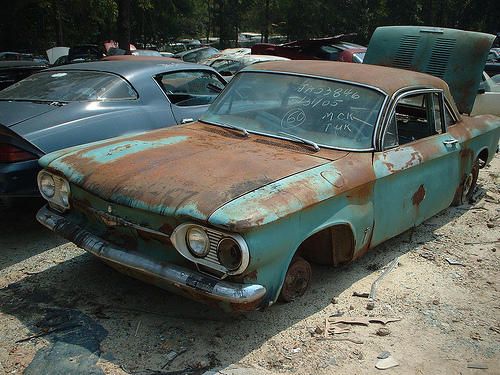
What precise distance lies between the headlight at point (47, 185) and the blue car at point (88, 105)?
630 mm

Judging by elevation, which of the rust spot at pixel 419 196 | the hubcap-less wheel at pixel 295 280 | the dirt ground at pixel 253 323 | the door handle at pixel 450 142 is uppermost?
the door handle at pixel 450 142

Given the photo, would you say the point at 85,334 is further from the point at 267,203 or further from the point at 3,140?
the point at 3,140

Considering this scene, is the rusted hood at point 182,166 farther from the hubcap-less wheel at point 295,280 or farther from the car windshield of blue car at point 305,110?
the hubcap-less wheel at point 295,280

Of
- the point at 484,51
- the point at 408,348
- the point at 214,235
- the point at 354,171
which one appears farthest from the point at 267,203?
the point at 484,51

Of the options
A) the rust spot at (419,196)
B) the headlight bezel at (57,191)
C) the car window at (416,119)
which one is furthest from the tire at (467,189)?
the headlight bezel at (57,191)

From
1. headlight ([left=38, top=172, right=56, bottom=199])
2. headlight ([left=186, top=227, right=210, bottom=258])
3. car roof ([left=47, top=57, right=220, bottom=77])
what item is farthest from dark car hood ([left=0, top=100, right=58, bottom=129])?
headlight ([left=186, top=227, right=210, bottom=258])

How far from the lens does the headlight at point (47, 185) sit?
3512 mm

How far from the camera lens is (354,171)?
337 centimetres

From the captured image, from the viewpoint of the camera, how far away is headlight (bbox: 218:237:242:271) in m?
2.65

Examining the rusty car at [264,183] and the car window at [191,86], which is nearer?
the rusty car at [264,183]

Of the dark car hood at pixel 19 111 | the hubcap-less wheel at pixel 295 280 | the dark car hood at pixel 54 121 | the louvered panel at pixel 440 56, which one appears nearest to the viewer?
the hubcap-less wheel at pixel 295 280

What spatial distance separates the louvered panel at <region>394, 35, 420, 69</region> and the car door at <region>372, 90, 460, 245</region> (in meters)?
1.09

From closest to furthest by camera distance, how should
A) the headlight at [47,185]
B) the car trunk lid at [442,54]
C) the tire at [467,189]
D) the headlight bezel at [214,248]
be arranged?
the headlight bezel at [214,248], the headlight at [47,185], the tire at [467,189], the car trunk lid at [442,54]

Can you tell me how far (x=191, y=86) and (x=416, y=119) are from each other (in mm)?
2676
